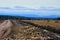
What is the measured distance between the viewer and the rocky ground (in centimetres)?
121

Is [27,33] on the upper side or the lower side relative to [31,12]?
lower

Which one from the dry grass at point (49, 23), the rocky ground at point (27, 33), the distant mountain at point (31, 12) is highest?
the distant mountain at point (31, 12)

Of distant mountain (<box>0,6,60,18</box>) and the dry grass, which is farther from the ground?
distant mountain (<box>0,6,60,18</box>)

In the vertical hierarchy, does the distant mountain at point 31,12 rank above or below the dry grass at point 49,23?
above

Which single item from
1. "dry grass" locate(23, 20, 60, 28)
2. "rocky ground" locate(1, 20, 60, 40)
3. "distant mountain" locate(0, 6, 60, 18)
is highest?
"distant mountain" locate(0, 6, 60, 18)

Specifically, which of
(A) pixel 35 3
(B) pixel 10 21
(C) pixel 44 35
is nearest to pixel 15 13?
(B) pixel 10 21

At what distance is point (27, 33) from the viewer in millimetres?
1227

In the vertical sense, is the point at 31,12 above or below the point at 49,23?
above

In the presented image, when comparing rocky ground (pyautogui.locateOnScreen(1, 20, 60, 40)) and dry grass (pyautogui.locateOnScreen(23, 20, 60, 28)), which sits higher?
dry grass (pyautogui.locateOnScreen(23, 20, 60, 28))

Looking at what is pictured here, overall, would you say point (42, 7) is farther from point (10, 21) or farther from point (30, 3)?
point (10, 21)

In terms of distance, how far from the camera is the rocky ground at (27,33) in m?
1.21

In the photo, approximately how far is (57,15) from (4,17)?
1.76 feet

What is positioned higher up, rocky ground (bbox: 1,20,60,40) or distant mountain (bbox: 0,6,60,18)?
distant mountain (bbox: 0,6,60,18)

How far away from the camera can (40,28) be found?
125 cm
